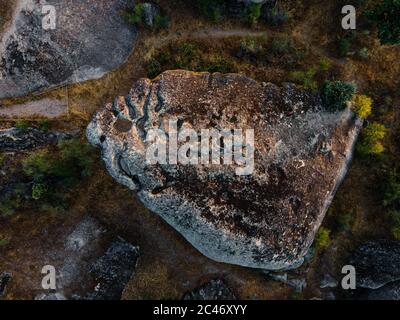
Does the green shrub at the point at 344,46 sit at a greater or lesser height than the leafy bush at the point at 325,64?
greater

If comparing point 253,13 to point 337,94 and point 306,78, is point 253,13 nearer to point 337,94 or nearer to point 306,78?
point 306,78

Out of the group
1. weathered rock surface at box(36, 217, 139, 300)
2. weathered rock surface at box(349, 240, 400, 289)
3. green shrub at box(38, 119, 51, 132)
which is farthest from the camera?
weathered rock surface at box(36, 217, 139, 300)

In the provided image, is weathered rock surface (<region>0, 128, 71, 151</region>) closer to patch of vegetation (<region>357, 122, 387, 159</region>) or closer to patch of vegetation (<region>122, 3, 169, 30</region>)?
patch of vegetation (<region>122, 3, 169, 30</region>)

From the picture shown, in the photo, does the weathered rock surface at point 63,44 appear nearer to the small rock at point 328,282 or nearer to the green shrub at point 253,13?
the green shrub at point 253,13

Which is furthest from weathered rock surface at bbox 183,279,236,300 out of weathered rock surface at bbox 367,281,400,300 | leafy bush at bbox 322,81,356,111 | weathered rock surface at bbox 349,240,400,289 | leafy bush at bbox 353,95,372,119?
leafy bush at bbox 353,95,372,119

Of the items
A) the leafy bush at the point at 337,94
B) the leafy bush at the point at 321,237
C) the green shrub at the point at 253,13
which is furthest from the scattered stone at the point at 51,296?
the green shrub at the point at 253,13

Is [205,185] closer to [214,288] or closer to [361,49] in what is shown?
[214,288]
